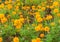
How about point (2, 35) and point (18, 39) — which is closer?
point (18, 39)

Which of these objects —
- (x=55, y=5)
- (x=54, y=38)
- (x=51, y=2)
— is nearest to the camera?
(x=54, y=38)

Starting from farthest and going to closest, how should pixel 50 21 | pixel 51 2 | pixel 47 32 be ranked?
pixel 51 2 < pixel 50 21 < pixel 47 32

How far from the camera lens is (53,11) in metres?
4.06

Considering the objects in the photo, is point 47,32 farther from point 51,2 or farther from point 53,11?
point 51,2

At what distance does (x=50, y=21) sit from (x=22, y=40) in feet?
2.20

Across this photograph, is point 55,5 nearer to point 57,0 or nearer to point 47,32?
point 57,0

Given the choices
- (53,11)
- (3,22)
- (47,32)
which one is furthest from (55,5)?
(3,22)

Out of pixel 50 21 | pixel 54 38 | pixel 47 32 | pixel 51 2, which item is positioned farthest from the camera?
pixel 51 2

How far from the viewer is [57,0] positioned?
4.35 meters

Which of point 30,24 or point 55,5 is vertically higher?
point 55,5

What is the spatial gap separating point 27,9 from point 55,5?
0.57 metres

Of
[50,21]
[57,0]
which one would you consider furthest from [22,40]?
[57,0]

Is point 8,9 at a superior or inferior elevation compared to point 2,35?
superior

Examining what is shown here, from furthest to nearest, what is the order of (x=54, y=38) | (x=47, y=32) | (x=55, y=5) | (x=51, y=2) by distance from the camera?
(x=51, y=2), (x=55, y=5), (x=47, y=32), (x=54, y=38)
